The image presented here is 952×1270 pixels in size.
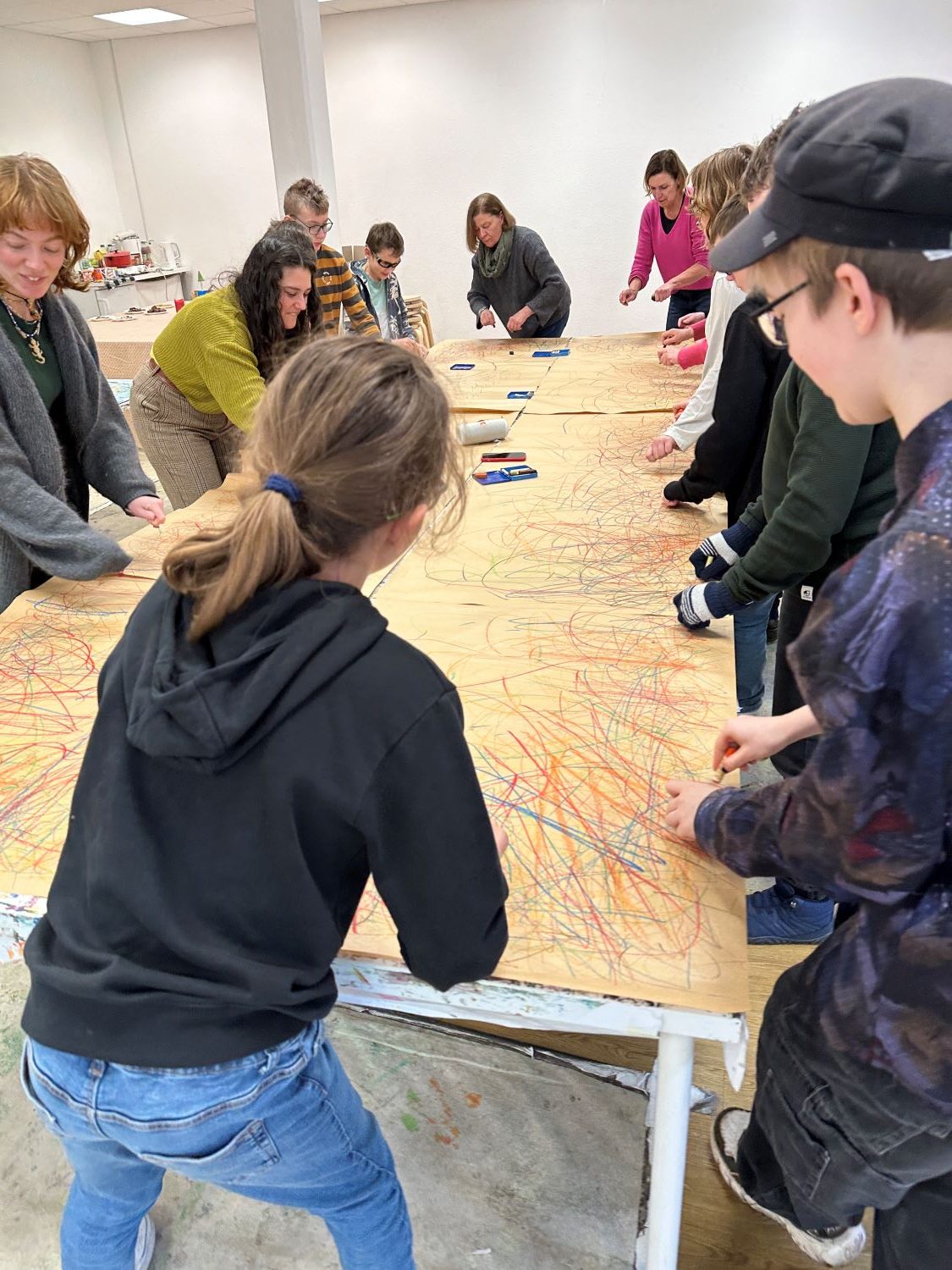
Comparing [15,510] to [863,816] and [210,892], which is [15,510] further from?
[863,816]

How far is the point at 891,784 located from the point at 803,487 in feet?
2.55

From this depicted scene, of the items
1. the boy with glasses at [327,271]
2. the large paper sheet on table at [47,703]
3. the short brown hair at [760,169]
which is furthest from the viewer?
the boy with glasses at [327,271]

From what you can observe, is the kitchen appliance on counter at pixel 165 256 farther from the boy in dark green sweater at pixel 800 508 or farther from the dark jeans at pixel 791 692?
the dark jeans at pixel 791 692

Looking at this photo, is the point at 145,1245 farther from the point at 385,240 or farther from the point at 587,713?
the point at 385,240

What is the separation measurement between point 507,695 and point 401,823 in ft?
2.07

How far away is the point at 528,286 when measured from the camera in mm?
4074

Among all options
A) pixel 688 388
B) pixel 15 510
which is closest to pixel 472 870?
pixel 15 510

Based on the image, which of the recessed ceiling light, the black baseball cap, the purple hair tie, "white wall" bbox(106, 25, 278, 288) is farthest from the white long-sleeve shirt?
"white wall" bbox(106, 25, 278, 288)

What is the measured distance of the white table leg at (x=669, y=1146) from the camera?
0.92m

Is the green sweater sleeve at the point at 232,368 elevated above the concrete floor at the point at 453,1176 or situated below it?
above

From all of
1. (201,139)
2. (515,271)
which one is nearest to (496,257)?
(515,271)

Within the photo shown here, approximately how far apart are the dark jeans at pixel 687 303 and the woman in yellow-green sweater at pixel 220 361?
2423 millimetres

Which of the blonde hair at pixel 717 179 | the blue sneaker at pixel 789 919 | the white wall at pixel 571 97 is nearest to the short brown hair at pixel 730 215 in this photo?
the blonde hair at pixel 717 179

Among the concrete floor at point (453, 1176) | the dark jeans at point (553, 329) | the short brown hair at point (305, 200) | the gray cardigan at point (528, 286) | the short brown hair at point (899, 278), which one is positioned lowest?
the concrete floor at point (453, 1176)
